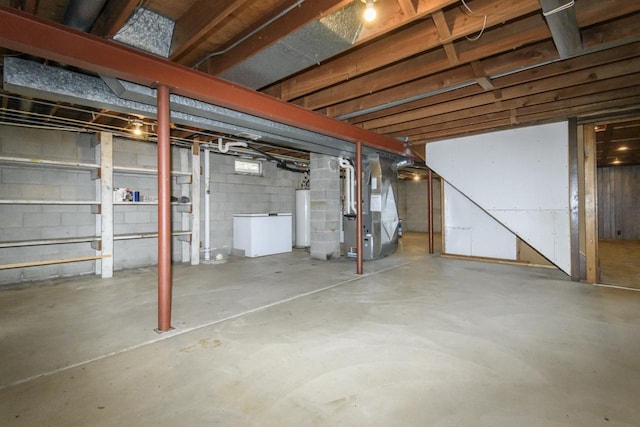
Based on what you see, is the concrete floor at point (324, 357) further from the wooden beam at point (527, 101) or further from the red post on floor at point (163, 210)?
the wooden beam at point (527, 101)

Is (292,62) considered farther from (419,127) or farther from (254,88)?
(419,127)

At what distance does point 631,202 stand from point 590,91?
7550mm

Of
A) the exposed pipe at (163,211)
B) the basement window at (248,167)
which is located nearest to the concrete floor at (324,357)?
the exposed pipe at (163,211)

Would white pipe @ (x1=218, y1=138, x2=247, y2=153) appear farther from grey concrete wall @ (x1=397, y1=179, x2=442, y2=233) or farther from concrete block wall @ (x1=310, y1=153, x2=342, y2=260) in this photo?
grey concrete wall @ (x1=397, y1=179, x2=442, y2=233)

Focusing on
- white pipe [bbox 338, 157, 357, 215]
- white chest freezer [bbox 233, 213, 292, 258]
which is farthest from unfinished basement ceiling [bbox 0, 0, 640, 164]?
white chest freezer [bbox 233, 213, 292, 258]

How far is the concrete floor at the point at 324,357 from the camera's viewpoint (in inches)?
55.8

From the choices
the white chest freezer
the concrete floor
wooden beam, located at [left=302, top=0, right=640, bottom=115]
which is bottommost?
the concrete floor

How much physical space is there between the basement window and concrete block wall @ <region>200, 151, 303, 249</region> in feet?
0.29

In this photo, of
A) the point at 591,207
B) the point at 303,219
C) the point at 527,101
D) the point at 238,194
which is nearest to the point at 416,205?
the point at 303,219

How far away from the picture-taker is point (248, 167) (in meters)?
6.40

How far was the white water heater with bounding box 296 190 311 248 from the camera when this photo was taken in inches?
281

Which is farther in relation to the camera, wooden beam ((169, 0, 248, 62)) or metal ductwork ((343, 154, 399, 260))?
metal ductwork ((343, 154, 399, 260))

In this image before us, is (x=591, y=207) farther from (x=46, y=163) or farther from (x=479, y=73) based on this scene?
(x=46, y=163)

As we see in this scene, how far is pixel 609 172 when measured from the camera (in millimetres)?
8383
